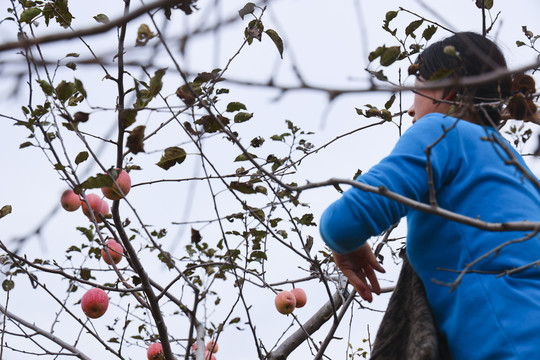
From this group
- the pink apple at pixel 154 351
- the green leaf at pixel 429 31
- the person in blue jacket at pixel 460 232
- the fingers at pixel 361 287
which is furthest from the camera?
the pink apple at pixel 154 351

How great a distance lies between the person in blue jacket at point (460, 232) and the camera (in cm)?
Result: 96

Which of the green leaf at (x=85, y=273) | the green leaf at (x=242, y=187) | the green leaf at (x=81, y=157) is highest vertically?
the green leaf at (x=81, y=157)

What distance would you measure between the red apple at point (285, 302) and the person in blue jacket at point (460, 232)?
1.63 meters


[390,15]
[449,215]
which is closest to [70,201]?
[390,15]

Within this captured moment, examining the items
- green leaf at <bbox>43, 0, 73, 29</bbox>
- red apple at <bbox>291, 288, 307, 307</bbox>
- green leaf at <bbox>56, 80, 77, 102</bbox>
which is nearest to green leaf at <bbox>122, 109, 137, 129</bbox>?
green leaf at <bbox>56, 80, 77, 102</bbox>

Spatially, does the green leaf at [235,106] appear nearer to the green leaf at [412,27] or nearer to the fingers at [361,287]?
the green leaf at [412,27]

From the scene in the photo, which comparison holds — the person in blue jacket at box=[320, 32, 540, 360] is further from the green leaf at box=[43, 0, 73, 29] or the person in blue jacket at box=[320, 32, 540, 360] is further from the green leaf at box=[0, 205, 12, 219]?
the green leaf at box=[0, 205, 12, 219]

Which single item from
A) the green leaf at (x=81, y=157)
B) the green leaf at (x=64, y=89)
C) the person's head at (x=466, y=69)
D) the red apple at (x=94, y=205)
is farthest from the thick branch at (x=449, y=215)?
the red apple at (x=94, y=205)

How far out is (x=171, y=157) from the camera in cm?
176

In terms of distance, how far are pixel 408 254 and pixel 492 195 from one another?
0.22m

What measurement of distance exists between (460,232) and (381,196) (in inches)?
7.0

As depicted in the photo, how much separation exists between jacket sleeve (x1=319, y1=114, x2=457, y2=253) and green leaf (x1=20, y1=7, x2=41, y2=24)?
1564 millimetres

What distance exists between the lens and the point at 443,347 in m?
1.04

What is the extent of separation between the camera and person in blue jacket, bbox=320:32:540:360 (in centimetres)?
96
